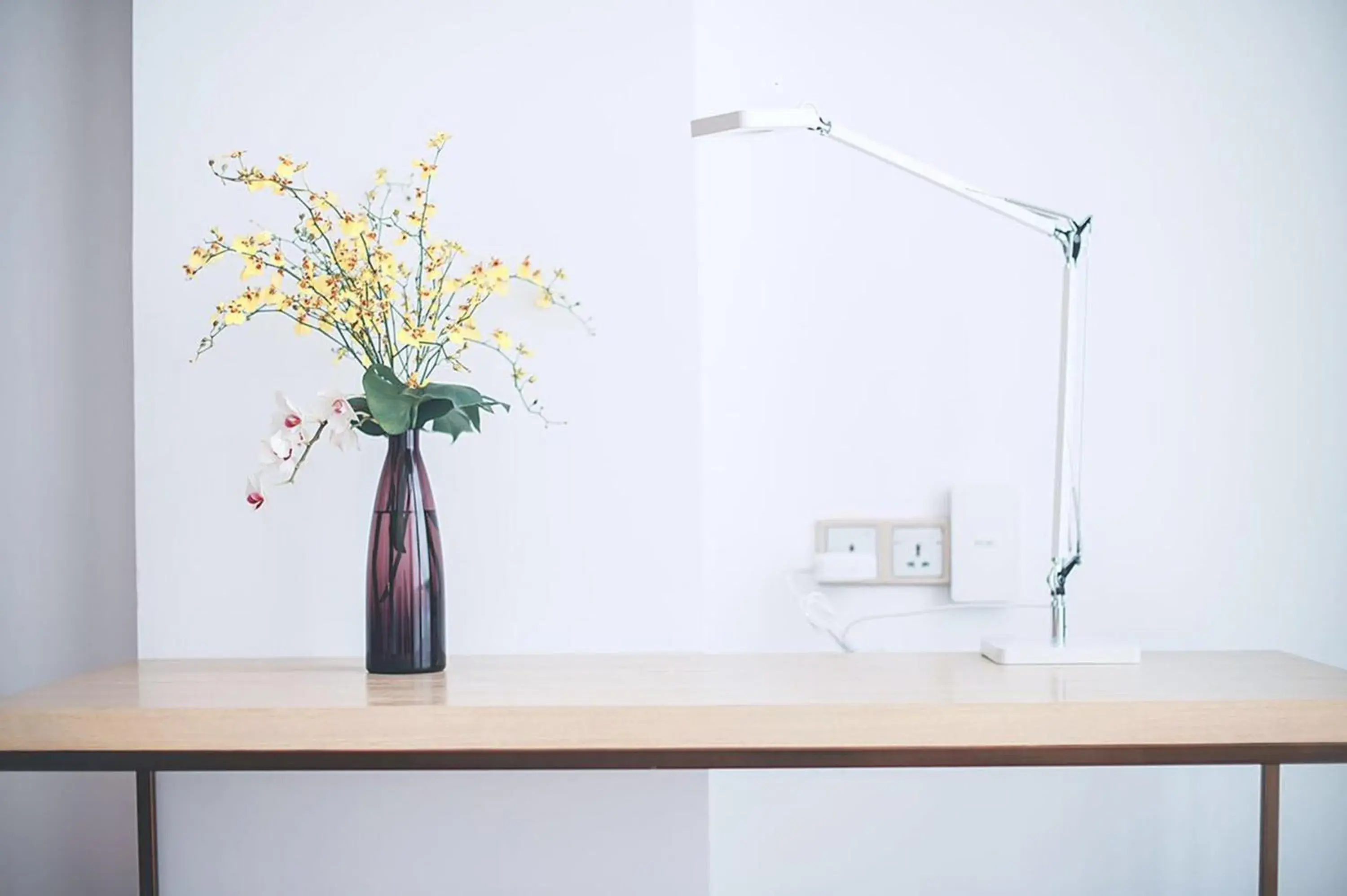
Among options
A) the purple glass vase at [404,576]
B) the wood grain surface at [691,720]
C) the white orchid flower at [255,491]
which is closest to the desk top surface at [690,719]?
the wood grain surface at [691,720]

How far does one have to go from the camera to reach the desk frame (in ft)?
3.83

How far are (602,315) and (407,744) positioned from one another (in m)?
0.62

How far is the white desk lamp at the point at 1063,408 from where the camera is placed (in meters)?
1.38

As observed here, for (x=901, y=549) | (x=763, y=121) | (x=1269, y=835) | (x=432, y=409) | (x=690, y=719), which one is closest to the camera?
(x=690, y=719)

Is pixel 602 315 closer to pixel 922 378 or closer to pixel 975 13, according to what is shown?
pixel 922 378

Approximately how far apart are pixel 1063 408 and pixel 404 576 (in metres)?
0.80

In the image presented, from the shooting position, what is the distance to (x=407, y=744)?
3.84 ft

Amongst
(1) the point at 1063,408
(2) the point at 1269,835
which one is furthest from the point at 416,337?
(2) the point at 1269,835

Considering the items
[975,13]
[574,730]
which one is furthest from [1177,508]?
[574,730]

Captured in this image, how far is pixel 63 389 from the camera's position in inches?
66.7

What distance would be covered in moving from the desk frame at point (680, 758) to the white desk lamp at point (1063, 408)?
0.73 ft

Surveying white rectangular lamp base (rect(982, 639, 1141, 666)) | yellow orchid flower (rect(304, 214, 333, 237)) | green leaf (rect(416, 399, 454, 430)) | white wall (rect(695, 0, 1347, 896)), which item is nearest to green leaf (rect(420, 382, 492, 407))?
green leaf (rect(416, 399, 454, 430))

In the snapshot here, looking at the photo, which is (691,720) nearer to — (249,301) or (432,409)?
(432,409)

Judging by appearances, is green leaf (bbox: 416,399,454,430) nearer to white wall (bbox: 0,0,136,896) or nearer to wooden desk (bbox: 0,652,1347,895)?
wooden desk (bbox: 0,652,1347,895)
